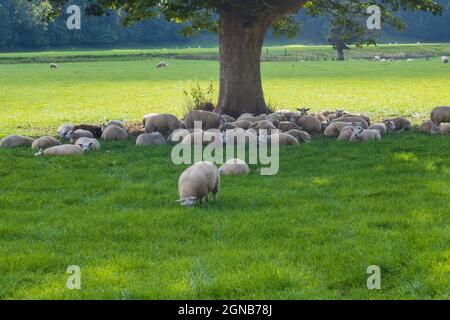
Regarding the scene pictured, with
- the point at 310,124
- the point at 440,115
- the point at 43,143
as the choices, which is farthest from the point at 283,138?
the point at 440,115

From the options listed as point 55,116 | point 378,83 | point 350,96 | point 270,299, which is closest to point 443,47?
point 378,83

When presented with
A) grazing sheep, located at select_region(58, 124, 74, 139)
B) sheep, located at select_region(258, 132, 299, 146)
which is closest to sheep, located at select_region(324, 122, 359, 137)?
sheep, located at select_region(258, 132, 299, 146)

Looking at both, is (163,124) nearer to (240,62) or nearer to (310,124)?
(240,62)

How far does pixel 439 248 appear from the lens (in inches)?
351

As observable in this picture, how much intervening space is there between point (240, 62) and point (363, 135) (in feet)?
18.0

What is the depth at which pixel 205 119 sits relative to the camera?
20312 mm

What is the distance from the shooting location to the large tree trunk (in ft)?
70.9

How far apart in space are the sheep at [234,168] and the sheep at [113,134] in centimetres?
576

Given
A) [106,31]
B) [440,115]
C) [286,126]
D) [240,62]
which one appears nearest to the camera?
[286,126]

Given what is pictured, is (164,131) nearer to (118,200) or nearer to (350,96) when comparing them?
(118,200)

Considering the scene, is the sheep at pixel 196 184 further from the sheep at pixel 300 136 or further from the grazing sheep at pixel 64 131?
the grazing sheep at pixel 64 131

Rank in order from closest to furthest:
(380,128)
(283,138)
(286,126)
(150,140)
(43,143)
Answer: (43,143), (283,138), (150,140), (286,126), (380,128)

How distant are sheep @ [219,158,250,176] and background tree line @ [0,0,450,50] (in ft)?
268
